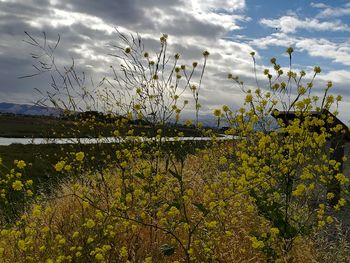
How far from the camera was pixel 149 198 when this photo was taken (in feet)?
16.4

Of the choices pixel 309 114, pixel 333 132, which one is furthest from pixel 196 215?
pixel 333 132

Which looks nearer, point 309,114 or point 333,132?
point 309,114

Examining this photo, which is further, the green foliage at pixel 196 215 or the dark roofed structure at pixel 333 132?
the dark roofed structure at pixel 333 132

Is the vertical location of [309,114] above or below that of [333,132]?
above

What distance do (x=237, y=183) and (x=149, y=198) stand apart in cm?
109

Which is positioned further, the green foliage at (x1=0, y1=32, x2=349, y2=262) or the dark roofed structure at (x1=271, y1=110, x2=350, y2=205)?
the dark roofed structure at (x1=271, y1=110, x2=350, y2=205)

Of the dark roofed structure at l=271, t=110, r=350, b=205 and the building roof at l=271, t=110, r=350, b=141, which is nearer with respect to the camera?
the building roof at l=271, t=110, r=350, b=141

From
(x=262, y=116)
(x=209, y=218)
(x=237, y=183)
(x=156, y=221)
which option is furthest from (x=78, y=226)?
(x=262, y=116)

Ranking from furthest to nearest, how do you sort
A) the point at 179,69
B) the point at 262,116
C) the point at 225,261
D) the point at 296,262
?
the point at 262,116
the point at 179,69
the point at 296,262
the point at 225,261

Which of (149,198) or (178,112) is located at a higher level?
(178,112)

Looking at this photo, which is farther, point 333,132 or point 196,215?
point 333,132

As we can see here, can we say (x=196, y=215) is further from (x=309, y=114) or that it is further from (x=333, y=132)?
(x=333, y=132)

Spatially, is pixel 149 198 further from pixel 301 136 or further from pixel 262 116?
pixel 262 116

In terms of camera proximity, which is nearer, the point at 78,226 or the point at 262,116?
the point at 78,226
